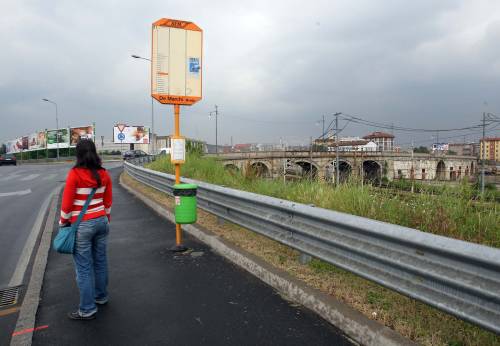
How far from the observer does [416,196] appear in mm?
5094

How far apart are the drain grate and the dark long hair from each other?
1703mm

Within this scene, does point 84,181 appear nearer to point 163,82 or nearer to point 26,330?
point 26,330

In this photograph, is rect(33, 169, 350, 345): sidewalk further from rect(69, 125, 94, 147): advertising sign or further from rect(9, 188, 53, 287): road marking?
rect(69, 125, 94, 147): advertising sign

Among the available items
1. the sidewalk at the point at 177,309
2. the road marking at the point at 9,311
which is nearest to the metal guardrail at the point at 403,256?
the sidewalk at the point at 177,309

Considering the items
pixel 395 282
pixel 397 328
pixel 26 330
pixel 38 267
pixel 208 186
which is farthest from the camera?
pixel 208 186

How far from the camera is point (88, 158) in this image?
3215 mm

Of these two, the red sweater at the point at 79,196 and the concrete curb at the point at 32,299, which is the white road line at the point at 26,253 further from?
the red sweater at the point at 79,196

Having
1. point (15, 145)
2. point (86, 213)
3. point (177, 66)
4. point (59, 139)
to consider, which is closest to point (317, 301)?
point (86, 213)

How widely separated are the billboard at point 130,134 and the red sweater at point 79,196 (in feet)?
188

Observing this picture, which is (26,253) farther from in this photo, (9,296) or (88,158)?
(88,158)

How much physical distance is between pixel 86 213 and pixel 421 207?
161 inches

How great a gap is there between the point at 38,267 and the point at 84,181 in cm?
223

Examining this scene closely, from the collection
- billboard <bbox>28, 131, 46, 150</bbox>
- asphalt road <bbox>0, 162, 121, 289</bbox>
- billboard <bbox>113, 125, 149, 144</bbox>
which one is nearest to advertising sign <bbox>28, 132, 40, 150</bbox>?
billboard <bbox>28, 131, 46, 150</bbox>

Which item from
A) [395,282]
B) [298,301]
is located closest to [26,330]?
[298,301]
